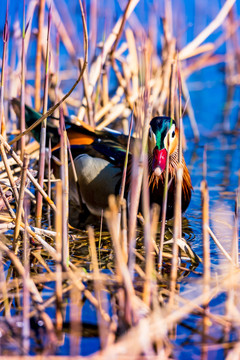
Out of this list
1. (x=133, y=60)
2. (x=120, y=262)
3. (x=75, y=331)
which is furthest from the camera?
(x=133, y=60)

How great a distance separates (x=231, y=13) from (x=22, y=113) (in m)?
5.47

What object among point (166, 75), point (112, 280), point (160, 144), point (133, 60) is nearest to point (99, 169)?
point (160, 144)

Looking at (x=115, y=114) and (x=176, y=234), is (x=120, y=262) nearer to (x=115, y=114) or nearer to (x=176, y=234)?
(x=176, y=234)

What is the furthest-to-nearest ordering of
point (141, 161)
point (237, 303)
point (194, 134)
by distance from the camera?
point (194, 134), point (237, 303), point (141, 161)

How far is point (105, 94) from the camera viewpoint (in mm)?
5941

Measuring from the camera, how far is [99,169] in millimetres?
4473

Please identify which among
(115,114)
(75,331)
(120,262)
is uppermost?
(115,114)

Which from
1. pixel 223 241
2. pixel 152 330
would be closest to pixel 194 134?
Answer: pixel 223 241

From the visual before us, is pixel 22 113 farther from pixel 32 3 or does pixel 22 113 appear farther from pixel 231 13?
pixel 231 13

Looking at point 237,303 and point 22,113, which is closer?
point 237,303

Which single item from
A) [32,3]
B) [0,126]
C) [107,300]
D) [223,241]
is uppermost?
[32,3]

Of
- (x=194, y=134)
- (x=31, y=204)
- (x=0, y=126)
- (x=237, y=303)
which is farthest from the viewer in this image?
(x=194, y=134)

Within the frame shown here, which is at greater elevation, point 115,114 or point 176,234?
point 115,114

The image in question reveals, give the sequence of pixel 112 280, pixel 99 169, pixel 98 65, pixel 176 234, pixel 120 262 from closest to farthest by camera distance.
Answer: pixel 120 262
pixel 112 280
pixel 176 234
pixel 99 169
pixel 98 65
